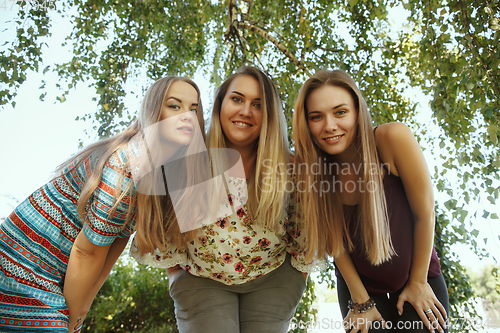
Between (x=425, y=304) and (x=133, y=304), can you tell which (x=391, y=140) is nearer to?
(x=425, y=304)

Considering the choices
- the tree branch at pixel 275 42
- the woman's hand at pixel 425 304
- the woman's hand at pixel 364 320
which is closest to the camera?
the woman's hand at pixel 425 304

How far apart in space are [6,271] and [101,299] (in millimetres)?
2516

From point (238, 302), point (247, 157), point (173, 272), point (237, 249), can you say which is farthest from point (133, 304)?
point (247, 157)

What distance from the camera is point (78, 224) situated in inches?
45.5

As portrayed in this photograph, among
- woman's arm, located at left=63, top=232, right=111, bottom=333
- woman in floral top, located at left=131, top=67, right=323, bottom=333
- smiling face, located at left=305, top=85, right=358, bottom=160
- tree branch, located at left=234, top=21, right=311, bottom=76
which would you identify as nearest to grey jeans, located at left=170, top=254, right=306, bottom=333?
woman in floral top, located at left=131, top=67, right=323, bottom=333

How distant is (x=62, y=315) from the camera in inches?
40.4

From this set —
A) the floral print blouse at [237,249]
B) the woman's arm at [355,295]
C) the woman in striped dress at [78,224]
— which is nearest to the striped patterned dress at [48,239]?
the woman in striped dress at [78,224]

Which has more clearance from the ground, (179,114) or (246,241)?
(179,114)

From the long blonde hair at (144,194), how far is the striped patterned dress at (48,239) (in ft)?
0.07

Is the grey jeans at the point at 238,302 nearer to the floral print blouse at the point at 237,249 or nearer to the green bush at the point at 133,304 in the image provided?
the floral print blouse at the point at 237,249

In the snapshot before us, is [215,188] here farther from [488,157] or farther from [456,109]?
[488,157]

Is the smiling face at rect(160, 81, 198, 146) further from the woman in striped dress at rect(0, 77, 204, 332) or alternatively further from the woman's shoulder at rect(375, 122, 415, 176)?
the woman's shoulder at rect(375, 122, 415, 176)

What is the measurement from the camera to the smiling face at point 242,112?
148 centimetres

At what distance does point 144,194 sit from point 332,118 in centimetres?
84
